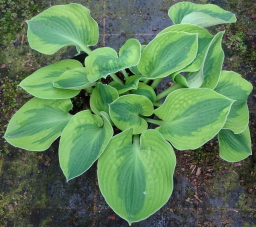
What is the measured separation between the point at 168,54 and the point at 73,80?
0.42m

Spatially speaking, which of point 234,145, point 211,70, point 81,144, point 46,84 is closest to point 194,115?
point 211,70

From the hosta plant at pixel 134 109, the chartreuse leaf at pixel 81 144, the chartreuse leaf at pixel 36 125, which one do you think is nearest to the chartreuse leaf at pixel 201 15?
the hosta plant at pixel 134 109

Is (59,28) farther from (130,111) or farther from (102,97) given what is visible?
(130,111)

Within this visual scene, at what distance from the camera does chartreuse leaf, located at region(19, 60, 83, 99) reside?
116cm

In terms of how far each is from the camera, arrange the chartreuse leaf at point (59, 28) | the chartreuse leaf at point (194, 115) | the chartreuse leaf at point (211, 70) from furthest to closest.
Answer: the chartreuse leaf at point (59, 28) < the chartreuse leaf at point (211, 70) < the chartreuse leaf at point (194, 115)

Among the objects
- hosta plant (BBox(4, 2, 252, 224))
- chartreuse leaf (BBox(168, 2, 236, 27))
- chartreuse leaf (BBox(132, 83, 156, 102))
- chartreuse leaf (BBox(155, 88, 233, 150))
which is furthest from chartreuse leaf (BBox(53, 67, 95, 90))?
chartreuse leaf (BBox(168, 2, 236, 27))

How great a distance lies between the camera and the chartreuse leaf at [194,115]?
3.08 ft

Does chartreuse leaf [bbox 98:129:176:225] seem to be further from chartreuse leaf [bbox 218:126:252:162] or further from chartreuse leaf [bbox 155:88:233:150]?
chartreuse leaf [bbox 218:126:252:162]

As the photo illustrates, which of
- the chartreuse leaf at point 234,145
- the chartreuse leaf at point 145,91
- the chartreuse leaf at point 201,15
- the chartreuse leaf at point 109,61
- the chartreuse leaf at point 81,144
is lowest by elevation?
the chartreuse leaf at point 234,145

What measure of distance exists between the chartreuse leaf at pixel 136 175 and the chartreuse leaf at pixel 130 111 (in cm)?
9

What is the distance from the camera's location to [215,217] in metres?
1.51

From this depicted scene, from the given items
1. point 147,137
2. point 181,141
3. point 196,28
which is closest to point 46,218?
point 147,137

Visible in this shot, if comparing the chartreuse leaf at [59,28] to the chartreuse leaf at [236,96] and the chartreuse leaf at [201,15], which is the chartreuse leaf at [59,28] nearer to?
the chartreuse leaf at [201,15]

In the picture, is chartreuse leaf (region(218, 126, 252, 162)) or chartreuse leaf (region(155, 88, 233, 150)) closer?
chartreuse leaf (region(155, 88, 233, 150))
